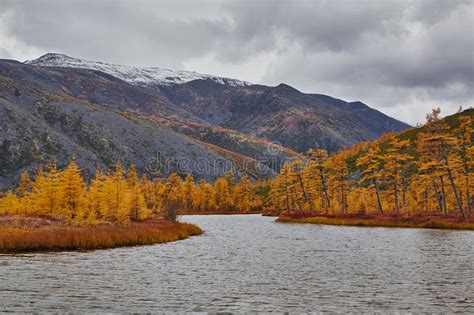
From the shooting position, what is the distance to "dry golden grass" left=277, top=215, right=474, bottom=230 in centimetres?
5847

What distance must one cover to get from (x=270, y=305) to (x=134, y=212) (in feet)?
168

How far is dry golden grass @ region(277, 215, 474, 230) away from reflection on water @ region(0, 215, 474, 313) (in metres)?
22.1

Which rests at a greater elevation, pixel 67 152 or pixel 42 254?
pixel 67 152

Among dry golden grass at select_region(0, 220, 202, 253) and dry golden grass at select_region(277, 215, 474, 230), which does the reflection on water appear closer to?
dry golden grass at select_region(0, 220, 202, 253)

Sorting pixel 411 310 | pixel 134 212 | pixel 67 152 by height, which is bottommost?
pixel 411 310

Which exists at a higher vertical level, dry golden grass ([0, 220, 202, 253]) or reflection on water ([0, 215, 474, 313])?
dry golden grass ([0, 220, 202, 253])

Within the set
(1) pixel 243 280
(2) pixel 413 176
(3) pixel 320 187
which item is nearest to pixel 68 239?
(1) pixel 243 280

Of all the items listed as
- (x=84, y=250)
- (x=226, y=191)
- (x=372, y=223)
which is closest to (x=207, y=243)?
(x=84, y=250)

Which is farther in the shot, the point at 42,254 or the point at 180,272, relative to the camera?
the point at 42,254

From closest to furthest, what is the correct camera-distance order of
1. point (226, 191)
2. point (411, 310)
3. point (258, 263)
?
point (411, 310) < point (258, 263) < point (226, 191)

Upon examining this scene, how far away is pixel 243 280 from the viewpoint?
78.5ft

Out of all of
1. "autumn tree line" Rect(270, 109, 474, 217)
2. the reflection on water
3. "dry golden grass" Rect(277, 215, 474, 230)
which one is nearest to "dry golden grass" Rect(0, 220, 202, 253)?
the reflection on water

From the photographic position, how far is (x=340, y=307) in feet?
58.1

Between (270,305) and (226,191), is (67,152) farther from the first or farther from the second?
(270,305)
